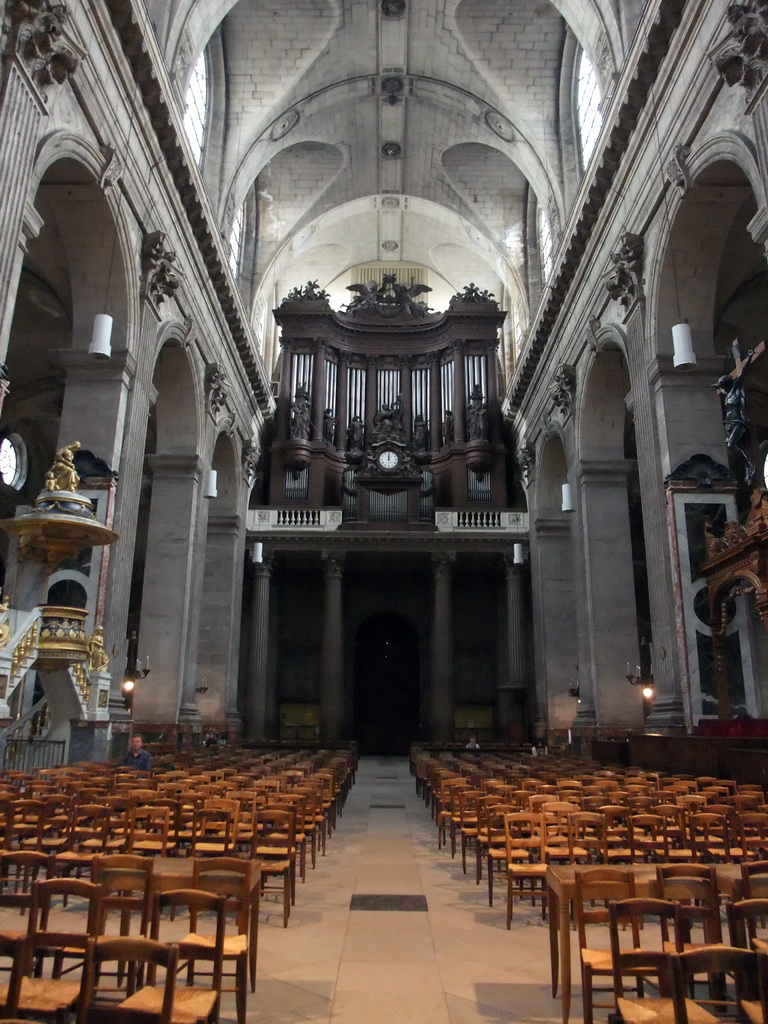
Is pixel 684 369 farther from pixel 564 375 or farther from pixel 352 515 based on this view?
pixel 352 515

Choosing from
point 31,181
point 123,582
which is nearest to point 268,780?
point 123,582

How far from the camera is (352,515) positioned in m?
28.8

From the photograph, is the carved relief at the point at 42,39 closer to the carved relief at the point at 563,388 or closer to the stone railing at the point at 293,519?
the carved relief at the point at 563,388

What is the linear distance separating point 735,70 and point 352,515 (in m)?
20.0

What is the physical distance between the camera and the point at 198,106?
67.6ft

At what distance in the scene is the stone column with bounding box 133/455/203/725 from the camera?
58.1 ft

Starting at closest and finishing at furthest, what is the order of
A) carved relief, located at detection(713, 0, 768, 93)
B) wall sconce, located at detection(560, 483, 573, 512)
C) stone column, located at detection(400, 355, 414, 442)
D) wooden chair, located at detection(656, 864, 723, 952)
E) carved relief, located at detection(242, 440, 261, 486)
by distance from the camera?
wooden chair, located at detection(656, 864, 723, 952), carved relief, located at detection(713, 0, 768, 93), wall sconce, located at detection(560, 483, 573, 512), carved relief, located at detection(242, 440, 261, 486), stone column, located at detection(400, 355, 414, 442)

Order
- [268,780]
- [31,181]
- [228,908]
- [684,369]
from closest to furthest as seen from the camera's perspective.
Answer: [228,908]
[268,780]
[31,181]
[684,369]

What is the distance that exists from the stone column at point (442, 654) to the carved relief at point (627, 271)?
42.1 ft

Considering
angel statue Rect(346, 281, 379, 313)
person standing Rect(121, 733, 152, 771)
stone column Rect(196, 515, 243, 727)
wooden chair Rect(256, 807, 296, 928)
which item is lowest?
wooden chair Rect(256, 807, 296, 928)

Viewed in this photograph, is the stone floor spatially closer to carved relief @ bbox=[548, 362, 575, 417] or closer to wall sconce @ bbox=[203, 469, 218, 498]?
wall sconce @ bbox=[203, 469, 218, 498]

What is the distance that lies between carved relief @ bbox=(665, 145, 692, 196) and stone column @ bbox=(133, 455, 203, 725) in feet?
39.8

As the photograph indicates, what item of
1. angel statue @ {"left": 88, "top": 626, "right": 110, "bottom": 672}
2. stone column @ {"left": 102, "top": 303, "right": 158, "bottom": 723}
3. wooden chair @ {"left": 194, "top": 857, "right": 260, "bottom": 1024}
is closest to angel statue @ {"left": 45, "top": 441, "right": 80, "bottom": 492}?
angel statue @ {"left": 88, "top": 626, "right": 110, "bottom": 672}

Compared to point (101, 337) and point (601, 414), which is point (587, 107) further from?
point (101, 337)
